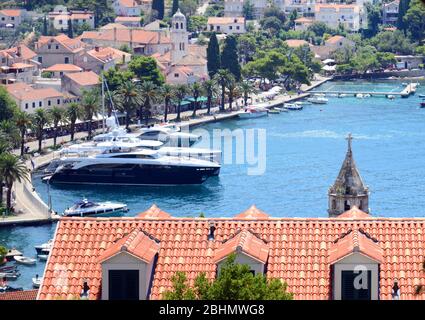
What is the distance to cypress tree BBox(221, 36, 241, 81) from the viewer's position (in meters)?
86.6

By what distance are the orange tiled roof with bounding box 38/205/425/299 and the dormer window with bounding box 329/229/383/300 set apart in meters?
0.10

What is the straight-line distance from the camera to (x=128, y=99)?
6956 cm

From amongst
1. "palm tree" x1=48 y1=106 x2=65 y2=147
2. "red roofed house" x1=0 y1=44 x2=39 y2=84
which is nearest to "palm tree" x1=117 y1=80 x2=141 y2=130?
"palm tree" x1=48 y1=106 x2=65 y2=147

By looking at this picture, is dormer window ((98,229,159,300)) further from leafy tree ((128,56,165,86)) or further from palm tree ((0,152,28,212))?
leafy tree ((128,56,165,86))

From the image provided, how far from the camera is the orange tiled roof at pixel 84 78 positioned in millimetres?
75625

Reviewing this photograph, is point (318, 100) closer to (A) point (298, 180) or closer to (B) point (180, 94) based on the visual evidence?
(B) point (180, 94)

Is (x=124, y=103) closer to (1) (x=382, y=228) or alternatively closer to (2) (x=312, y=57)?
(2) (x=312, y=57)

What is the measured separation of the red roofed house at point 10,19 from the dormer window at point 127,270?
9713 centimetres

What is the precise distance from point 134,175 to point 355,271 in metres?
43.8

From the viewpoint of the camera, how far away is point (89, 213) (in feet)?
154

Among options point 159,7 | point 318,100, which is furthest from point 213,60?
point 159,7
